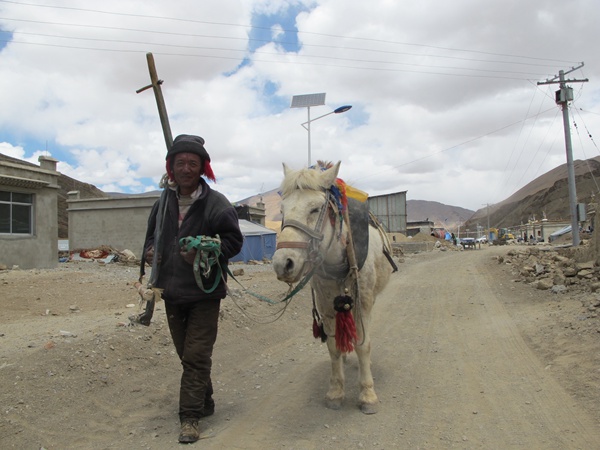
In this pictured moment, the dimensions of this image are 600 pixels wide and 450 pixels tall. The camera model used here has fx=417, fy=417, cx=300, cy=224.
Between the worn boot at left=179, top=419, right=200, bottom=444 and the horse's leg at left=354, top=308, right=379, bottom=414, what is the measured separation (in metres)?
1.42

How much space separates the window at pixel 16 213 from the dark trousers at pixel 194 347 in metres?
16.5

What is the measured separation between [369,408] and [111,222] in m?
24.7

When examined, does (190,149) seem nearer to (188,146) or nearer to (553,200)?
(188,146)

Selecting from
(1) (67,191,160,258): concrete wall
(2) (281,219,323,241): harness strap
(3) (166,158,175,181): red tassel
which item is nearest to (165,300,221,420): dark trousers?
(2) (281,219,323,241): harness strap

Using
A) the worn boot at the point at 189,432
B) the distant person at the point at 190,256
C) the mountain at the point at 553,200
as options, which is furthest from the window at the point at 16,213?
the mountain at the point at 553,200

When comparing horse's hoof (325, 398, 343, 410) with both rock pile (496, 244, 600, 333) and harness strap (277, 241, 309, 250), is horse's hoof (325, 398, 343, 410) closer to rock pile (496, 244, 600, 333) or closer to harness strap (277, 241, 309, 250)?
harness strap (277, 241, 309, 250)

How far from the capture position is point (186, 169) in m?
3.27

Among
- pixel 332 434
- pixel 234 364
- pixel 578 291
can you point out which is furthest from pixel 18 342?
pixel 578 291

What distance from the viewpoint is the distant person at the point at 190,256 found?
315 centimetres

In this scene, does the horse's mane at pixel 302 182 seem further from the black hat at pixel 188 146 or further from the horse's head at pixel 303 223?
the black hat at pixel 188 146

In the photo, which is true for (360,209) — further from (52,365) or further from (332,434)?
(52,365)

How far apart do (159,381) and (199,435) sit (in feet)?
4.61

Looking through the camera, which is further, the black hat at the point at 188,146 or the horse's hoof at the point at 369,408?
the horse's hoof at the point at 369,408

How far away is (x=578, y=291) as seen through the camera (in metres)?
8.12
